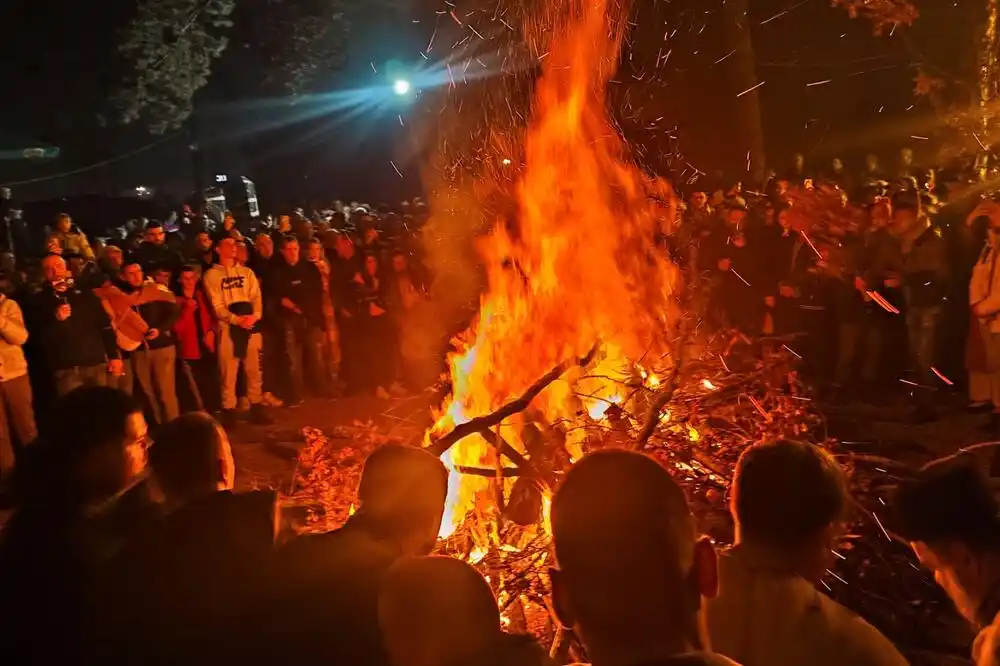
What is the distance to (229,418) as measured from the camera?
363 inches

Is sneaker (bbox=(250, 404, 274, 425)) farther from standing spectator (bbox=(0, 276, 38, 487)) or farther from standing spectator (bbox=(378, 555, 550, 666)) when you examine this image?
standing spectator (bbox=(378, 555, 550, 666))

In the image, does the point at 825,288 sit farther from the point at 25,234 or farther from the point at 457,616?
the point at 25,234

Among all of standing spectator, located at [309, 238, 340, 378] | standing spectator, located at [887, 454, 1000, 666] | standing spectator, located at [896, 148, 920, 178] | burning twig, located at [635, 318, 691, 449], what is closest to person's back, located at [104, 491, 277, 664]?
standing spectator, located at [887, 454, 1000, 666]

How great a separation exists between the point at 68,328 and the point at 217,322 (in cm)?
166

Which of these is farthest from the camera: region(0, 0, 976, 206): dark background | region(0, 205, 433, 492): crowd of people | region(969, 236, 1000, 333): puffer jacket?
region(0, 0, 976, 206): dark background

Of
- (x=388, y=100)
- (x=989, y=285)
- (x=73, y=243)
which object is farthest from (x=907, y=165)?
(x=388, y=100)

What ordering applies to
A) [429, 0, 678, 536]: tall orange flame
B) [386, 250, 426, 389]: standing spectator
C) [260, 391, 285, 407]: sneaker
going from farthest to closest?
[386, 250, 426, 389]: standing spectator < [260, 391, 285, 407]: sneaker < [429, 0, 678, 536]: tall orange flame

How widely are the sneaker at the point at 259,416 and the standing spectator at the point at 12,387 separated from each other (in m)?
2.15

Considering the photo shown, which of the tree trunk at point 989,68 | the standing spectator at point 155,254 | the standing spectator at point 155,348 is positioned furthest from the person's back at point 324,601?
the tree trunk at point 989,68

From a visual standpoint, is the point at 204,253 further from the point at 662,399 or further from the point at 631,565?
the point at 631,565

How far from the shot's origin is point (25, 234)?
1856 centimetres

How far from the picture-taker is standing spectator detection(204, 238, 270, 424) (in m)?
9.05

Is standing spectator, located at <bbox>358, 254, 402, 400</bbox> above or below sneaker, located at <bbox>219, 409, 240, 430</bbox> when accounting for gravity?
above

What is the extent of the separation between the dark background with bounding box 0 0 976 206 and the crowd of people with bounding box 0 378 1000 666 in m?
9.10
